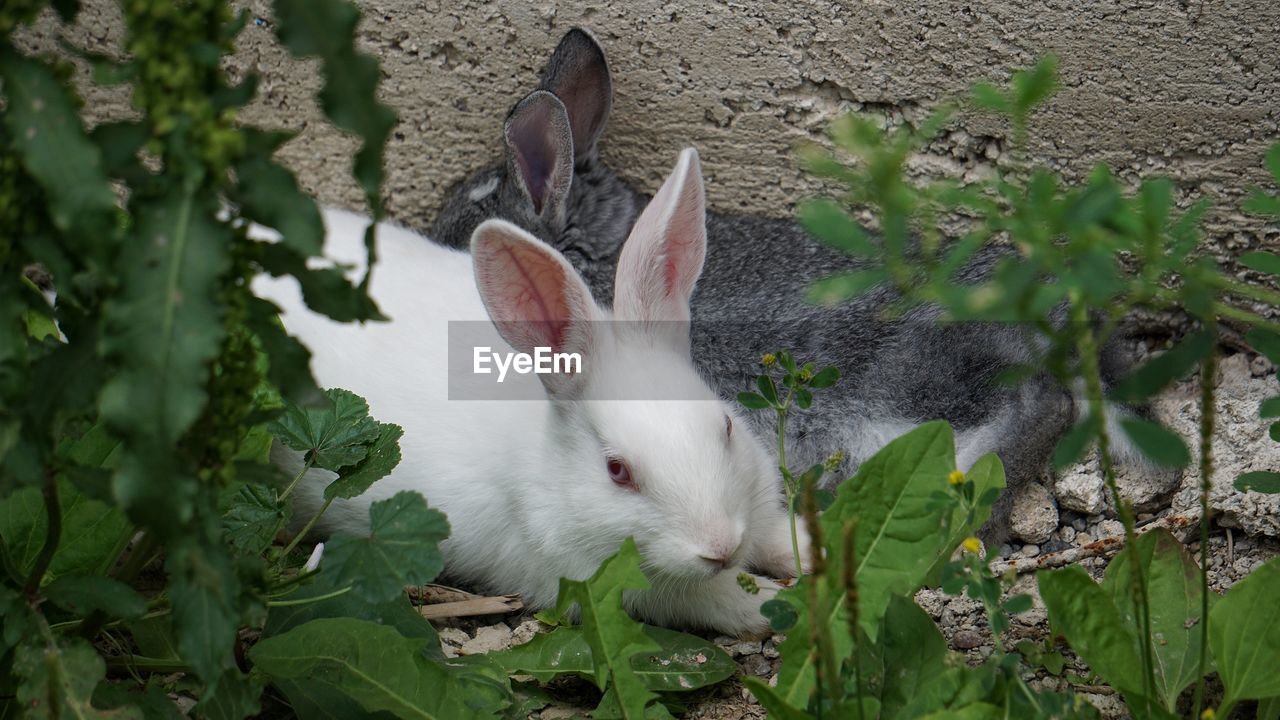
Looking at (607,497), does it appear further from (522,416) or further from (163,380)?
(163,380)

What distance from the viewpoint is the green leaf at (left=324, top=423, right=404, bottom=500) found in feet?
7.97

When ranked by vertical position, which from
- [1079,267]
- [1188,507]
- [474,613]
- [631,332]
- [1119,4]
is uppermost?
[1119,4]

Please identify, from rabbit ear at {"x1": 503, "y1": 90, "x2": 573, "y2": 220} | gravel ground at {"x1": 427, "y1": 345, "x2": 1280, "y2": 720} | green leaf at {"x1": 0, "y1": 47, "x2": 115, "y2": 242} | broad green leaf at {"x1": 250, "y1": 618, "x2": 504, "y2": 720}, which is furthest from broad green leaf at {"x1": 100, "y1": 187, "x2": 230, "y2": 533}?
rabbit ear at {"x1": 503, "y1": 90, "x2": 573, "y2": 220}

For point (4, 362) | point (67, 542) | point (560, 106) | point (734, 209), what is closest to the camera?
point (4, 362)

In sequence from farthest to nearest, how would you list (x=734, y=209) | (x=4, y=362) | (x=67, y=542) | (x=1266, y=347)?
(x=734, y=209) → (x=67, y=542) → (x=1266, y=347) → (x=4, y=362)

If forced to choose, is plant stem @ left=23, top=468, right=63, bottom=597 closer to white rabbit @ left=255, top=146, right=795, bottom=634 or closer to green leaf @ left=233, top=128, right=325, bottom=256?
green leaf @ left=233, top=128, right=325, bottom=256

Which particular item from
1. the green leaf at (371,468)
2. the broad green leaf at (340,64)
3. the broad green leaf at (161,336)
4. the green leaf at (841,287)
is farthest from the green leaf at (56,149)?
the green leaf at (371,468)

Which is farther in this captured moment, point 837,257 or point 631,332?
point 837,257

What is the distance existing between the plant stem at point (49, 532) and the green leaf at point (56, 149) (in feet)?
1.47

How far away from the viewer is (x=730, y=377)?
3674mm

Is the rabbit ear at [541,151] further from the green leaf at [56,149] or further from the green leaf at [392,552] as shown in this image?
the green leaf at [56,149]

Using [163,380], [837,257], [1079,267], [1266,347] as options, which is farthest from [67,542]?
[837,257]

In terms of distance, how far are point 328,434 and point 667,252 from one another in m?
0.88

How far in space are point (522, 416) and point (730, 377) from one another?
0.90 meters
